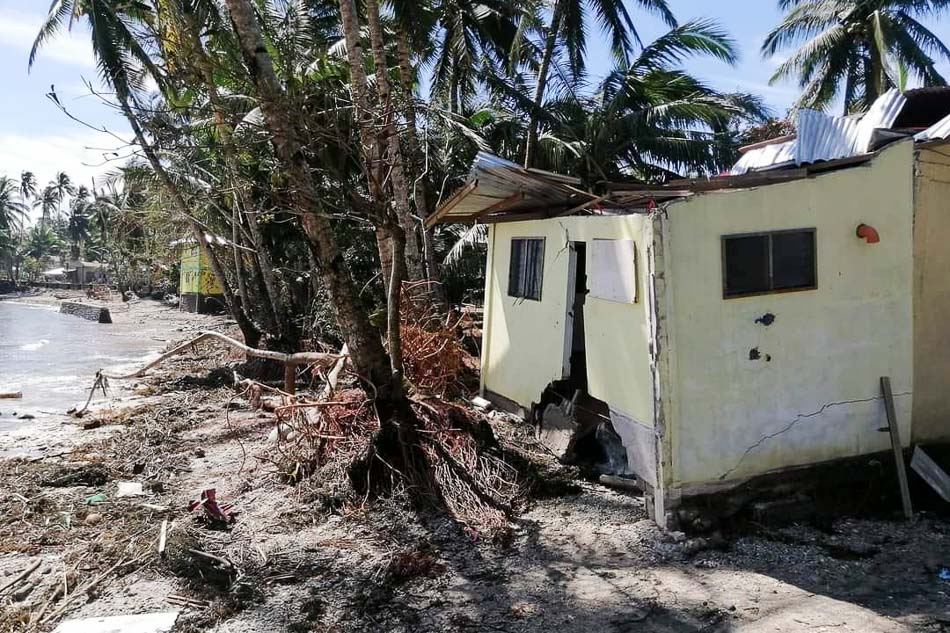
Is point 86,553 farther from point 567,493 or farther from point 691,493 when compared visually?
point 691,493

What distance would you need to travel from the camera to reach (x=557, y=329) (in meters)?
7.59

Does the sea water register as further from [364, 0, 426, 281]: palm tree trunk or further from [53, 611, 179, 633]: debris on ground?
[53, 611, 179, 633]: debris on ground

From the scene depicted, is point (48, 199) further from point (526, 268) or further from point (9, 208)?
point (526, 268)

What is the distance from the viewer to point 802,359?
221 inches

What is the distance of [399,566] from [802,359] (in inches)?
143

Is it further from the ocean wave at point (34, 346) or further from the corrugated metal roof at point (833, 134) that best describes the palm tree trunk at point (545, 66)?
the ocean wave at point (34, 346)

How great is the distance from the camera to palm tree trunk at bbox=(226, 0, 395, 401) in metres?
5.57

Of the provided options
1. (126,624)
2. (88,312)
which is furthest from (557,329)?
(88,312)

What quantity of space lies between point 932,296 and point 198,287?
1433 inches

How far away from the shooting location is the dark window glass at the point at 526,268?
8.02m

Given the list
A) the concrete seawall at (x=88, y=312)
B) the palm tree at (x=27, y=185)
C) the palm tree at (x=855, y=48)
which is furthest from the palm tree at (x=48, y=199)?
the palm tree at (x=855, y=48)

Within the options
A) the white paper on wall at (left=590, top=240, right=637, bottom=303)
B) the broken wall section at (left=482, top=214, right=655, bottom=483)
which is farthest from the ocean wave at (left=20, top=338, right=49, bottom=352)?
the white paper on wall at (left=590, top=240, right=637, bottom=303)

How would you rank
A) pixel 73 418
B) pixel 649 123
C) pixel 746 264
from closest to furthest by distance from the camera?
1. pixel 746 264
2. pixel 73 418
3. pixel 649 123

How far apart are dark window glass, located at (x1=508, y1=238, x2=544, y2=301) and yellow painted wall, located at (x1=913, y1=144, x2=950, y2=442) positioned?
3711mm
